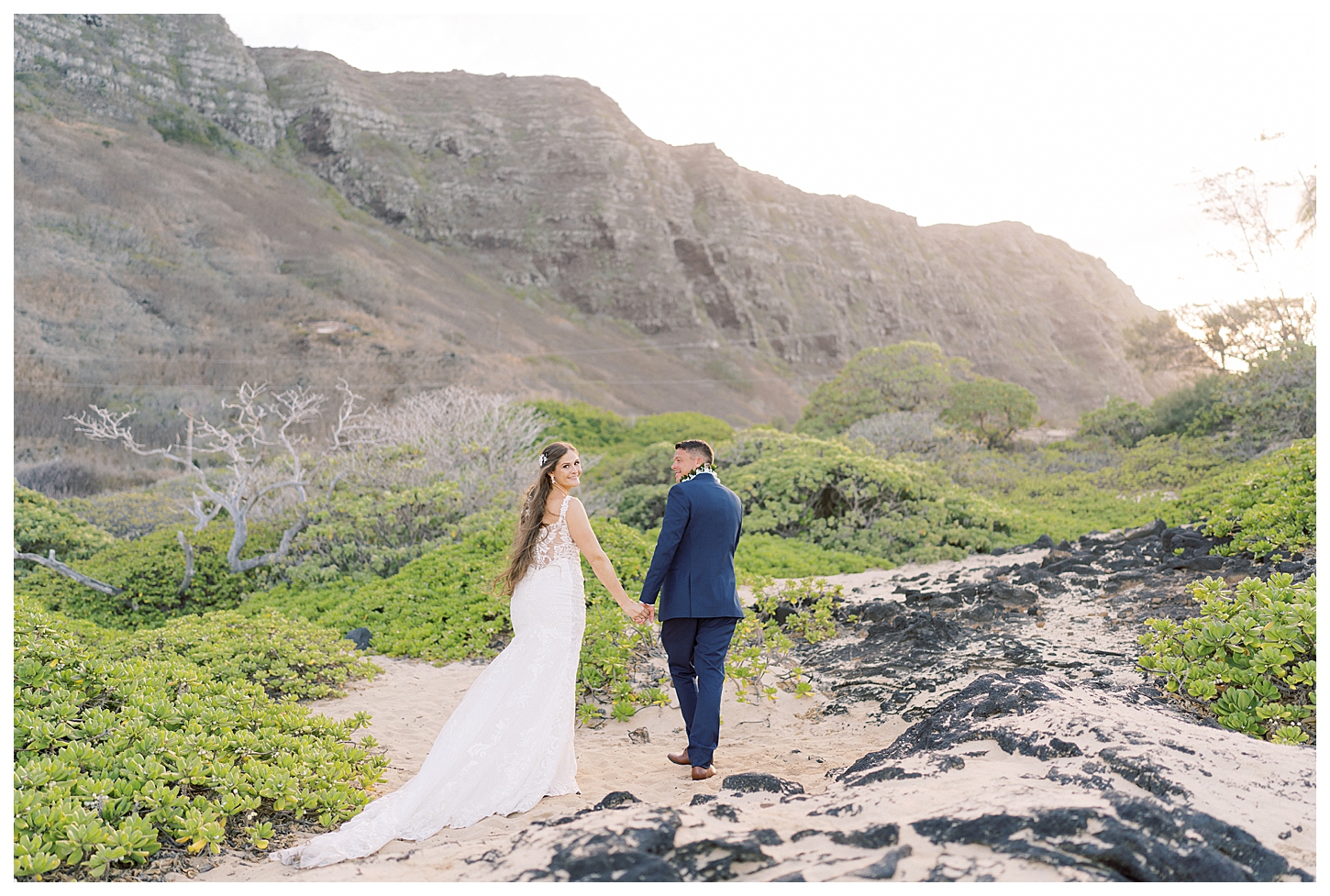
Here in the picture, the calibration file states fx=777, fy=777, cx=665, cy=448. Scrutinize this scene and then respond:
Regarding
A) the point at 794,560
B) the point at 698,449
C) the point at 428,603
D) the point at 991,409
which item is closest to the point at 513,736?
the point at 698,449

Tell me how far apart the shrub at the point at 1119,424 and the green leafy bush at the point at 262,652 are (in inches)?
784

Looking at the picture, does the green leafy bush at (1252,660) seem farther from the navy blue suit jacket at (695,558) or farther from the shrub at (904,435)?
the shrub at (904,435)

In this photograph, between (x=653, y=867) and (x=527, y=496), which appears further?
(x=527, y=496)

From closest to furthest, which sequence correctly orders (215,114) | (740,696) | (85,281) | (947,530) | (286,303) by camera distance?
(740,696) → (947,530) → (85,281) → (286,303) → (215,114)

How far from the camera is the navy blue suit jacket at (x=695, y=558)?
3.75 metres

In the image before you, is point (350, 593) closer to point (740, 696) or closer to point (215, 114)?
point (740, 696)

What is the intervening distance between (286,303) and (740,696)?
37149 mm

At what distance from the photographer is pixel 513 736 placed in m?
3.52

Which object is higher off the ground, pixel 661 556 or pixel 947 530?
pixel 661 556

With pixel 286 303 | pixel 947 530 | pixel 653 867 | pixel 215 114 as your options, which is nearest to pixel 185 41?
pixel 215 114

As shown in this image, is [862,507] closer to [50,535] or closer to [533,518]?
[533,518]

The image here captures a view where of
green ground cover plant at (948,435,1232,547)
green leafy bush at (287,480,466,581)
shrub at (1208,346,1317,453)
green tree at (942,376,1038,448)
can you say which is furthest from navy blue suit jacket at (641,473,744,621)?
green tree at (942,376,1038,448)

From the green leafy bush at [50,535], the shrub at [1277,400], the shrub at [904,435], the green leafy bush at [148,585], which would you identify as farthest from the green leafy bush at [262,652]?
the shrub at [1277,400]

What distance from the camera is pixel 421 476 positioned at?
11484 millimetres
